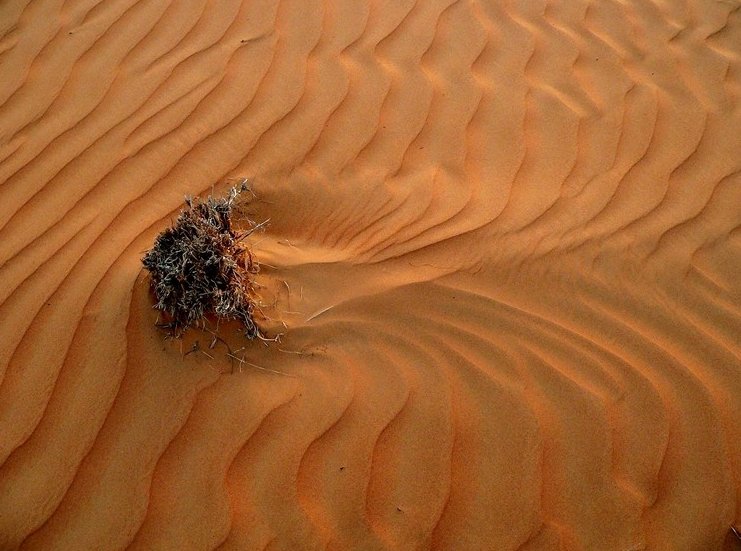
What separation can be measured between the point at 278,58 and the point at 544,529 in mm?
2420

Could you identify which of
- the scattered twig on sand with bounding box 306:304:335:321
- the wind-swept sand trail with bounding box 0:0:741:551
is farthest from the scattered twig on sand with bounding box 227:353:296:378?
the scattered twig on sand with bounding box 306:304:335:321

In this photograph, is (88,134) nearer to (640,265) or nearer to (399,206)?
(399,206)

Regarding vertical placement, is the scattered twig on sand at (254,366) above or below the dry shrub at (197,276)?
below

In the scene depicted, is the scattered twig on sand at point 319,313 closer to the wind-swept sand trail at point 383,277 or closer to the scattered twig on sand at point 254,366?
the wind-swept sand trail at point 383,277

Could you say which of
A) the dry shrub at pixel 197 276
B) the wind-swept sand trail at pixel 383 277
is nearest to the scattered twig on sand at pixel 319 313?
the wind-swept sand trail at pixel 383 277

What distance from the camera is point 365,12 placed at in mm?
3510

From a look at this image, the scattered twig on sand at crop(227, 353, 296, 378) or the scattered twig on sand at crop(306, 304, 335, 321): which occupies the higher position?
the scattered twig on sand at crop(306, 304, 335, 321)

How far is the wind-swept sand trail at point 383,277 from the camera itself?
6.63 ft

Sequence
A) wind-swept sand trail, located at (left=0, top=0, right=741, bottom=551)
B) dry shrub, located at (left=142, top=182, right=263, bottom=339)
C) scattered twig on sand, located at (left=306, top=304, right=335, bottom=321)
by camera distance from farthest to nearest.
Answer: scattered twig on sand, located at (left=306, top=304, right=335, bottom=321) → dry shrub, located at (left=142, top=182, right=263, bottom=339) → wind-swept sand trail, located at (left=0, top=0, right=741, bottom=551)

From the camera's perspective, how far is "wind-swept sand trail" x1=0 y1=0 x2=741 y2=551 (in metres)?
2.02

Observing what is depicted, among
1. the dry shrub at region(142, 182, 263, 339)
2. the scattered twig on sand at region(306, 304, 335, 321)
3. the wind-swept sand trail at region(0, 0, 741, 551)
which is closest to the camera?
the wind-swept sand trail at region(0, 0, 741, 551)

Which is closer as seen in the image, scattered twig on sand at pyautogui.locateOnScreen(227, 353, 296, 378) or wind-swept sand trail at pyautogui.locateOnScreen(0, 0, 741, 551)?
wind-swept sand trail at pyautogui.locateOnScreen(0, 0, 741, 551)

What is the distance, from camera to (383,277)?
248cm

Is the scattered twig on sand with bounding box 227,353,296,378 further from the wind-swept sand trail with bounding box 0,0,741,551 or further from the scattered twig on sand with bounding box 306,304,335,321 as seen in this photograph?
the scattered twig on sand with bounding box 306,304,335,321
